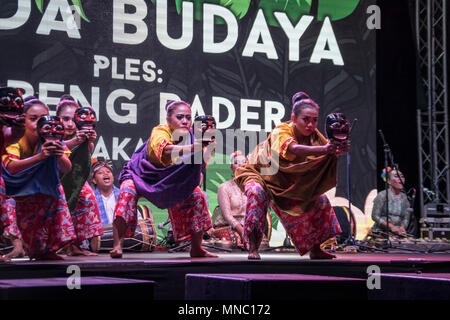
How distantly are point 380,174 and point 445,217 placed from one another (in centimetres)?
138

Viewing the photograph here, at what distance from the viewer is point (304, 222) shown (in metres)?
4.59

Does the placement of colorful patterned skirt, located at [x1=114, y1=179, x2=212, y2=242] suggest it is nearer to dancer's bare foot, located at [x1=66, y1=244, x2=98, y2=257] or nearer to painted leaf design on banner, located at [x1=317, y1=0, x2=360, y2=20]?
dancer's bare foot, located at [x1=66, y1=244, x2=98, y2=257]

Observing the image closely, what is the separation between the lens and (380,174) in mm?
9227

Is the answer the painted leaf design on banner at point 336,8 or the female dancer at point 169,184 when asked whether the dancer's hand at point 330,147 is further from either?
the painted leaf design on banner at point 336,8

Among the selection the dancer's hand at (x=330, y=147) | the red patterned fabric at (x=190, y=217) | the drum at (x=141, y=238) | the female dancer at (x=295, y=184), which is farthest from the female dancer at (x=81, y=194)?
the dancer's hand at (x=330, y=147)

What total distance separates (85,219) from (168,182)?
80 cm

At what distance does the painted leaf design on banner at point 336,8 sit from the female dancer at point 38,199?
563 cm

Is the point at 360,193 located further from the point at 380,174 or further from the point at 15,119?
the point at 15,119

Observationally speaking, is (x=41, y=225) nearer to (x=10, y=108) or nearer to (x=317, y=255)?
(x=10, y=108)

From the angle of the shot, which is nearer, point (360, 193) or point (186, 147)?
point (186, 147)

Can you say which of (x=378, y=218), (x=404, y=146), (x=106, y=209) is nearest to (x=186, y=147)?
(x=106, y=209)

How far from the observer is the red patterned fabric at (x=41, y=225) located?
4.11 meters

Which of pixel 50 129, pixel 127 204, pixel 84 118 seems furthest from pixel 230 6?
pixel 50 129
